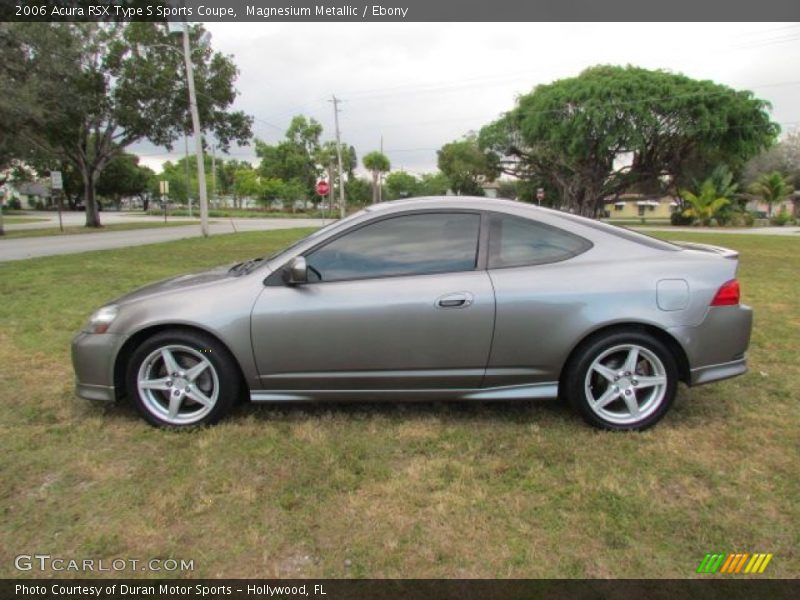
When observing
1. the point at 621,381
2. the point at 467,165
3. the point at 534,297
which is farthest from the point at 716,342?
the point at 467,165

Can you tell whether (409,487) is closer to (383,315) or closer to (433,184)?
(383,315)

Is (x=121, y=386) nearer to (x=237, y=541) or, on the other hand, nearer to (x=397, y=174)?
(x=237, y=541)

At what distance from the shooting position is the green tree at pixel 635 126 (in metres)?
36.9

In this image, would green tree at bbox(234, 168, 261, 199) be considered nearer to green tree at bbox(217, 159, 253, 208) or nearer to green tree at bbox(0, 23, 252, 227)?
green tree at bbox(217, 159, 253, 208)

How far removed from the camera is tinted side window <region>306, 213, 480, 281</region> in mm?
3469

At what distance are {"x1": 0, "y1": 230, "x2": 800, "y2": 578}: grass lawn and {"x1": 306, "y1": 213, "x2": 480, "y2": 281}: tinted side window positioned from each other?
1009mm

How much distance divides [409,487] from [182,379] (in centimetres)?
164

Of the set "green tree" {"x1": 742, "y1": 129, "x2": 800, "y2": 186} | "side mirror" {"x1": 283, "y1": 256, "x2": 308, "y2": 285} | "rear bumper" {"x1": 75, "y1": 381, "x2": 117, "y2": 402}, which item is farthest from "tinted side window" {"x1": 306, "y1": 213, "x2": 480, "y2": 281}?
"green tree" {"x1": 742, "y1": 129, "x2": 800, "y2": 186}

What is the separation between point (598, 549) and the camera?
2389mm

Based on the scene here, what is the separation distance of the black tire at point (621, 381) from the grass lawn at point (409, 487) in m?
0.13

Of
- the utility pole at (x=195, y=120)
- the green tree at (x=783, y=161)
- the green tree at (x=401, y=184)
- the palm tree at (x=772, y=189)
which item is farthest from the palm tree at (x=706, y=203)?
Answer: the green tree at (x=401, y=184)

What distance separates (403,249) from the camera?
3510mm

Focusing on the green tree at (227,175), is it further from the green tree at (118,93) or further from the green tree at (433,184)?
the green tree at (118,93)
